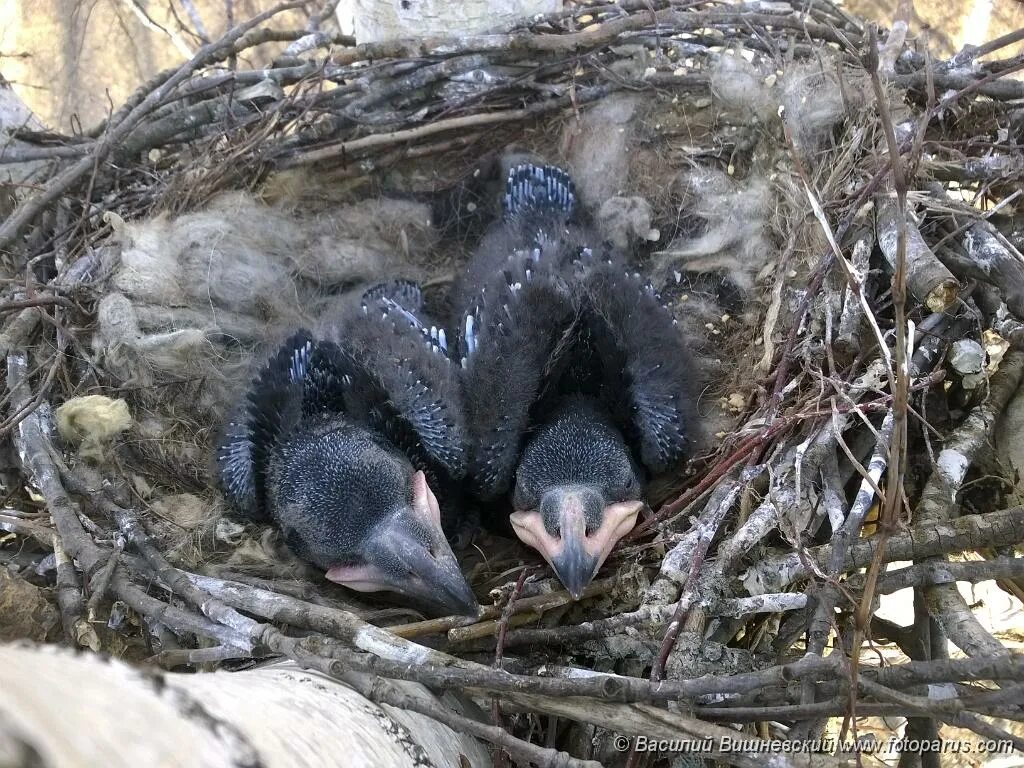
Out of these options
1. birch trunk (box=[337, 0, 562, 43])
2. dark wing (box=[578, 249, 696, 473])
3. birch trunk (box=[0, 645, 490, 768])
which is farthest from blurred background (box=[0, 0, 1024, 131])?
birch trunk (box=[0, 645, 490, 768])

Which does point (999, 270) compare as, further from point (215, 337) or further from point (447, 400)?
point (215, 337)

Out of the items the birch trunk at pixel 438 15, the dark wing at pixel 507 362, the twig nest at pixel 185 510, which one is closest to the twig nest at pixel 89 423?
the twig nest at pixel 185 510

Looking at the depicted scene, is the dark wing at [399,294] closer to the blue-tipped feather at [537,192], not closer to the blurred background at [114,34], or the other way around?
the blue-tipped feather at [537,192]

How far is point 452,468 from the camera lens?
169 cm

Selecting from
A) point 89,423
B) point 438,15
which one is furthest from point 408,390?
point 438,15

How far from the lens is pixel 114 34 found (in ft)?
13.0

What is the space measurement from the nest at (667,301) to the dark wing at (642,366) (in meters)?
0.09

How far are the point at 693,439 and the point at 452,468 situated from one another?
0.50 meters

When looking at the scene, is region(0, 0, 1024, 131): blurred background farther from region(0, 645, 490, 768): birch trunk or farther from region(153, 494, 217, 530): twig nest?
region(0, 645, 490, 768): birch trunk

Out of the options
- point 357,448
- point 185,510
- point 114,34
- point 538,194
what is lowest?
point 185,510

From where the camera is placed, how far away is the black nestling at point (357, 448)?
1.51 m

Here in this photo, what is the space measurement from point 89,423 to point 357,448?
1.76 feet

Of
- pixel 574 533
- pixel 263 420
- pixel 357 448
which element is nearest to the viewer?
pixel 574 533

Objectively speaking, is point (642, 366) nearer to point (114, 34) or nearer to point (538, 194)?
point (538, 194)
